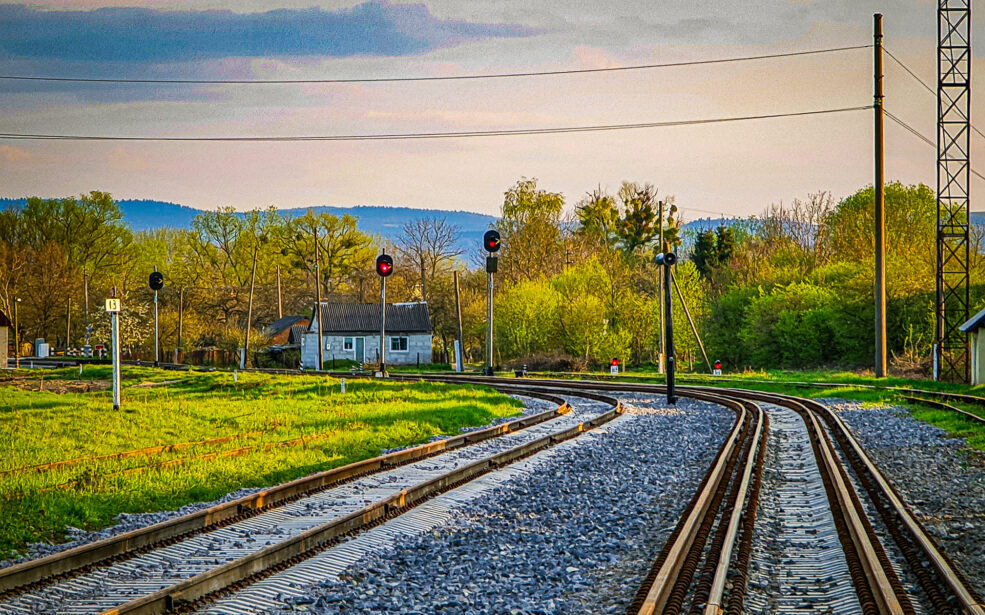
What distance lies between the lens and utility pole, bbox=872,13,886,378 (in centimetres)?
3306

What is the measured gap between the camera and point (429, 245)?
84062 millimetres

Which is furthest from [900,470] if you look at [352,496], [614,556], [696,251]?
[696,251]

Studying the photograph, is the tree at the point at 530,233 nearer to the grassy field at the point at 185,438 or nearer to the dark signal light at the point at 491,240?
the dark signal light at the point at 491,240

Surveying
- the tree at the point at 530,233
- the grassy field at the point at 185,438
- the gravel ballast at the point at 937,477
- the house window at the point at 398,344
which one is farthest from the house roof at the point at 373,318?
the gravel ballast at the point at 937,477

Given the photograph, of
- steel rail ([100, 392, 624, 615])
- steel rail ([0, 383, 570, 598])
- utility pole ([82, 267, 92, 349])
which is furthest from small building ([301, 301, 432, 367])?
steel rail ([100, 392, 624, 615])

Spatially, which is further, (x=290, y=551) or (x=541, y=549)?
(x=541, y=549)

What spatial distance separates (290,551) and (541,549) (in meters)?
2.49

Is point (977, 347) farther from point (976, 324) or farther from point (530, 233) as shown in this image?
point (530, 233)

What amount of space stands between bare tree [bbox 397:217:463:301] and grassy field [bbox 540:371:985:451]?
42.5 meters

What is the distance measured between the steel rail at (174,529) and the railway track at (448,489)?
1cm

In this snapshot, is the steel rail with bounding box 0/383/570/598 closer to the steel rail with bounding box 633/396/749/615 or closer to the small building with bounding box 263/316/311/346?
the steel rail with bounding box 633/396/749/615

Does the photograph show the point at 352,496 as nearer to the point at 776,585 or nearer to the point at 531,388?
the point at 776,585

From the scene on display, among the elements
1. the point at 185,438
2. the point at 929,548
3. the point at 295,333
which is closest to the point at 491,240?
the point at 185,438

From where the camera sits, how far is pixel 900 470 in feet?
44.0
